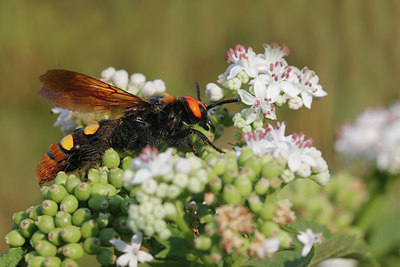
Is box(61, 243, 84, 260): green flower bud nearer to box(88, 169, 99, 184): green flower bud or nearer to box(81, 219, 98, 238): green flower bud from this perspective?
box(81, 219, 98, 238): green flower bud

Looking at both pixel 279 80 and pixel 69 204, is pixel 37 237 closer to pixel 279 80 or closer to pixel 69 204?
pixel 69 204

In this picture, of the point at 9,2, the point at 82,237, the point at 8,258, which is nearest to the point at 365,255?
the point at 82,237

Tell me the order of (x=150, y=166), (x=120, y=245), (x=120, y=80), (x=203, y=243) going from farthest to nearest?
(x=120, y=80), (x=120, y=245), (x=150, y=166), (x=203, y=243)

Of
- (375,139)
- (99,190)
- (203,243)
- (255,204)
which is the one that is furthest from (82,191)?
(375,139)

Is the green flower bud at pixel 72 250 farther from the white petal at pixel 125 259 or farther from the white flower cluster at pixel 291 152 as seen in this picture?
the white flower cluster at pixel 291 152

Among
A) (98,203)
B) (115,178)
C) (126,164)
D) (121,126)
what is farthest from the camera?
(121,126)

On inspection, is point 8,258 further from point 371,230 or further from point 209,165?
point 371,230

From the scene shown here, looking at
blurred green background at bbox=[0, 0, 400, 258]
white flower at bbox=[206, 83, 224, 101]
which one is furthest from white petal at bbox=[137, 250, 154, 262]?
blurred green background at bbox=[0, 0, 400, 258]
